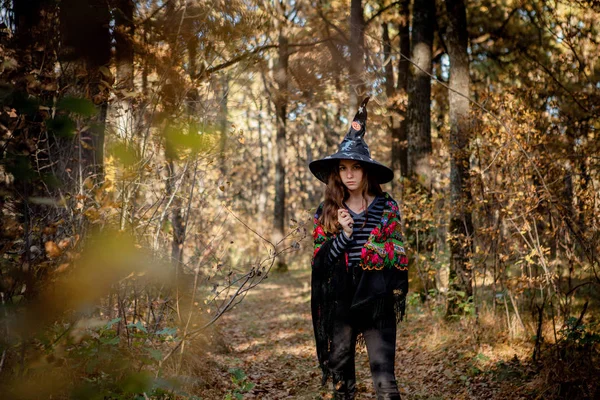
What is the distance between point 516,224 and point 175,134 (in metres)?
4.72

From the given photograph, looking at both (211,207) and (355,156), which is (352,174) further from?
(211,207)

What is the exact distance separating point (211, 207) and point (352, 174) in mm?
7942

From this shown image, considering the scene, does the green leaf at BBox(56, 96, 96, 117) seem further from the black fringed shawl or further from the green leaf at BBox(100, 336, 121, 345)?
the black fringed shawl

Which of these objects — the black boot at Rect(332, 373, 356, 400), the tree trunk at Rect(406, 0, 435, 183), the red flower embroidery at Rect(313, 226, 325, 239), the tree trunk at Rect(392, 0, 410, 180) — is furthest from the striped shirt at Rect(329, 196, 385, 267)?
the tree trunk at Rect(392, 0, 410, 180)

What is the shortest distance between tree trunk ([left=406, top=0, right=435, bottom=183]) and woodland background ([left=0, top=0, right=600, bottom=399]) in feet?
0.11

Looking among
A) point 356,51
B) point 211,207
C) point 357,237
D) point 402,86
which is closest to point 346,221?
point 357,237

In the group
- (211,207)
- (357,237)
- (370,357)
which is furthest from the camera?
(211,207)

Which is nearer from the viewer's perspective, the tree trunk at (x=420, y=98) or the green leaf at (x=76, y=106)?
the green leaf at (x=76, y=106)

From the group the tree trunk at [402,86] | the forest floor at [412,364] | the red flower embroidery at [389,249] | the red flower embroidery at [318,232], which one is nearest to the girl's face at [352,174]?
the red flower embroidery at [318,232]

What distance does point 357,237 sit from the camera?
354 cm

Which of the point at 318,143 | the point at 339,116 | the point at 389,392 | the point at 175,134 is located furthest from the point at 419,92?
the point at 318,143

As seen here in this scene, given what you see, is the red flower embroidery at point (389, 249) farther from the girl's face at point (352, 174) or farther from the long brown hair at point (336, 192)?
the girl's face at point (352, 174)

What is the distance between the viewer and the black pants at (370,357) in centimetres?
333

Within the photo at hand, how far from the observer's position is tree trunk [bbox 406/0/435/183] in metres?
8.75
